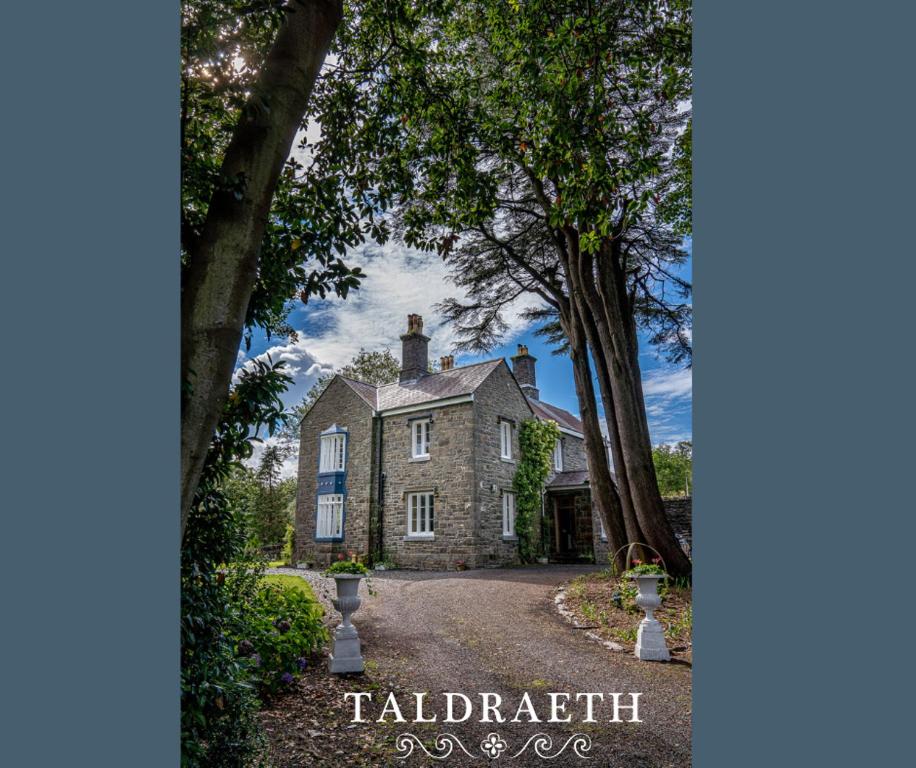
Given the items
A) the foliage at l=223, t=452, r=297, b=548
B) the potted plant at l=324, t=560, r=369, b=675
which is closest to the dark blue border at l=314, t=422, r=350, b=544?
the foliage at l=223, t=452, r=297, b=548

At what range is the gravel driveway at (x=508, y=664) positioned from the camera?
296 centimetres

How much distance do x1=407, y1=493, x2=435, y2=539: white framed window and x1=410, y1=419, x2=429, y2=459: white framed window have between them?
0.34 metres

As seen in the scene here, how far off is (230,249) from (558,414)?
2794 millimetres

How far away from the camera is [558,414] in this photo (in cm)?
453

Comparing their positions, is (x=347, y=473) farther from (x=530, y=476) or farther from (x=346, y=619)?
(x=530, y=476)

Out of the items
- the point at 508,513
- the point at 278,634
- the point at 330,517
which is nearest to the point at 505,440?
the point at 508,513

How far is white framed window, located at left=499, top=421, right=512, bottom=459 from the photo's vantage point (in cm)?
577

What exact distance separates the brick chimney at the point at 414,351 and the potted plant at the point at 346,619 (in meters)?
1.36

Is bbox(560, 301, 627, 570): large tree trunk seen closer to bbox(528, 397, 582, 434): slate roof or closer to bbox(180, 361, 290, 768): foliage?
bbox(528, 397, 582, 434): slate roof

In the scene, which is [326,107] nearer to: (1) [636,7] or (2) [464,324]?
(2) [464,324]

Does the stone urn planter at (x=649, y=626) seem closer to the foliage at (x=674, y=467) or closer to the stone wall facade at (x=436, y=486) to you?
the foliage at (x=674, y=467)

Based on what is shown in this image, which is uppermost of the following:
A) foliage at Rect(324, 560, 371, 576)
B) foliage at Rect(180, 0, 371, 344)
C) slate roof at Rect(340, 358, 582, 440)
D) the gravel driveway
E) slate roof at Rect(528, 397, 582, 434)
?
foliage at Rect(180, 0, 371, 344)

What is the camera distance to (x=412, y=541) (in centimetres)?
483

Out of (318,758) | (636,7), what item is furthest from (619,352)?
(318,758)
